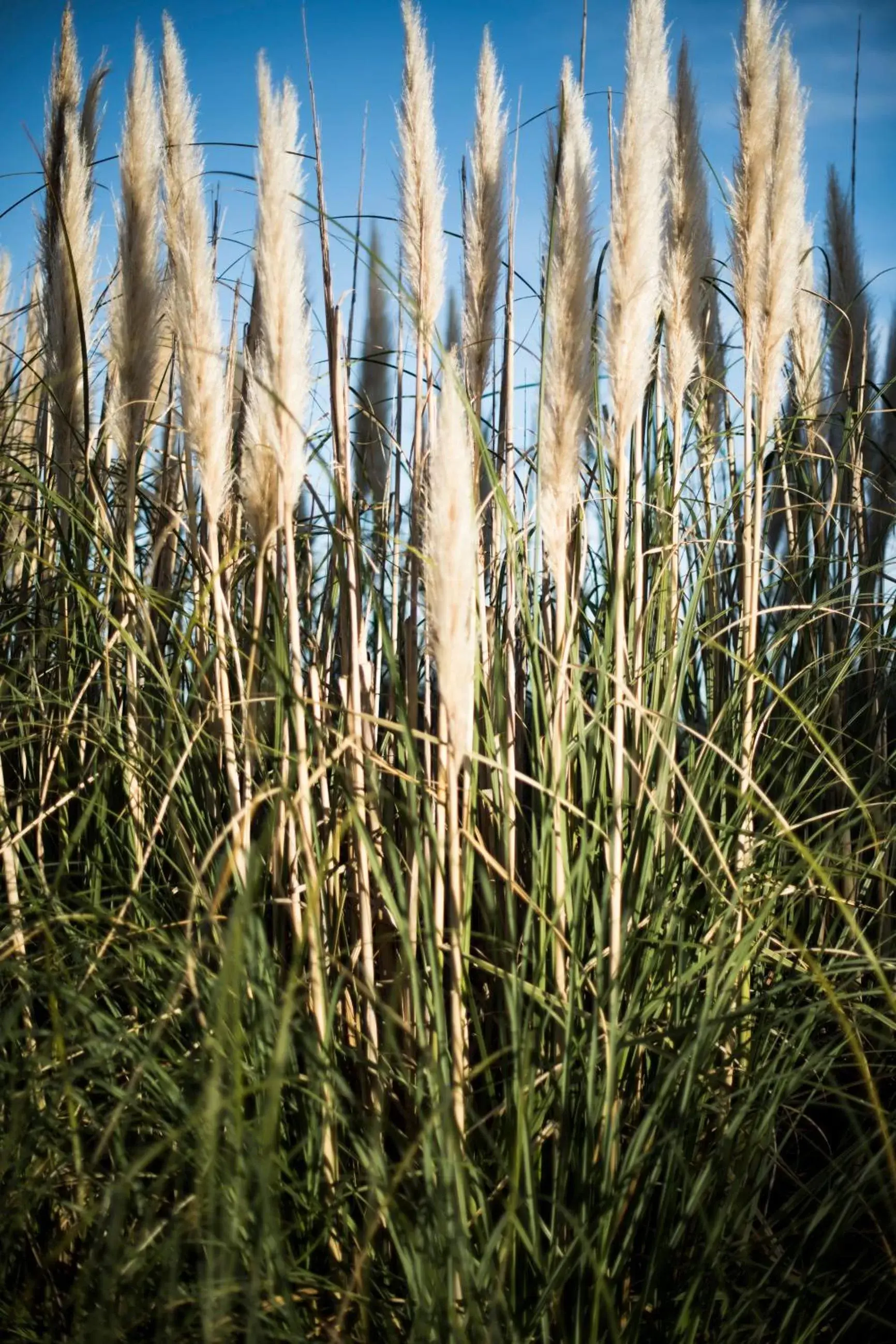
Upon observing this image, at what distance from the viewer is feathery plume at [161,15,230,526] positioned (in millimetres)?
1715

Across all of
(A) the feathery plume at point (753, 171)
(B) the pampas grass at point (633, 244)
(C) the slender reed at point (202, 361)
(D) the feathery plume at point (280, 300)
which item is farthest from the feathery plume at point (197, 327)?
(A) the feathery plume at point (753, 171)

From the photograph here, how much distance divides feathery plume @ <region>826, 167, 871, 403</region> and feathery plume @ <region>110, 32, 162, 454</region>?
81.3 inches

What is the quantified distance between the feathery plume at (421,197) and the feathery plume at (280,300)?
0.37 meters

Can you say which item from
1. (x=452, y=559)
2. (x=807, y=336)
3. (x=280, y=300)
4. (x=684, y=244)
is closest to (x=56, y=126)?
(x=280, y=300)

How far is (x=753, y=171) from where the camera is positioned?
216cm

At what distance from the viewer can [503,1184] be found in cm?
151

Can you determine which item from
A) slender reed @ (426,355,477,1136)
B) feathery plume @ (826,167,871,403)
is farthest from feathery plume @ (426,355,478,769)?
feathery plume @ (826,167,871,403)

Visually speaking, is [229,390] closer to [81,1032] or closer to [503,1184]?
[81,1032]

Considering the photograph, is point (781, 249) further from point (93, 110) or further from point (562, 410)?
point (93, 110)

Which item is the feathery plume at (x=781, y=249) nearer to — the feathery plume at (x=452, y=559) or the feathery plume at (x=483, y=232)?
the feathery plume at (x=483, y=232)

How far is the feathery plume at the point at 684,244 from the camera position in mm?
2137

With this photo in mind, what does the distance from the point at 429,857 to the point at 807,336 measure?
2151mm

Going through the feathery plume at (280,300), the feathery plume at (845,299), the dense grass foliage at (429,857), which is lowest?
the dense grass foliage at (429,857)

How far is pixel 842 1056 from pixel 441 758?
4.47 ft
